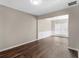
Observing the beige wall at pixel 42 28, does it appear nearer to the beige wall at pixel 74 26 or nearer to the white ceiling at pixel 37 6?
the white ceiling at pixel 37 6

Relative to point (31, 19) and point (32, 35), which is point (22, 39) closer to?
point (32, 35)

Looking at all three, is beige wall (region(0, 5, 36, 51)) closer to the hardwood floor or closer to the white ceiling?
the white ceiling

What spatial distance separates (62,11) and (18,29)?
3.16 m

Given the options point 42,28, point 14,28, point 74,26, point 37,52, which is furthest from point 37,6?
point 42,28

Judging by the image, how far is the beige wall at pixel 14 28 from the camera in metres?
3.67

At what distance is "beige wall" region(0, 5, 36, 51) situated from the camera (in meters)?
3.67

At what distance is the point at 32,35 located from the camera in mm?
6086

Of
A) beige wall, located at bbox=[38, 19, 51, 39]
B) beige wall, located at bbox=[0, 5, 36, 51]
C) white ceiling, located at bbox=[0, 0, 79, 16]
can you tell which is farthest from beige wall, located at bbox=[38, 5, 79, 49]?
beige wall, located at bbox=[38, 19, 51, 39]

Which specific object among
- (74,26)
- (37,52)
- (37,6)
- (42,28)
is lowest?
(37,52)

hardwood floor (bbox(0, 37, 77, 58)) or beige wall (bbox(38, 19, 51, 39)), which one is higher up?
beige wall (bbox(38, 19, 51, 39))

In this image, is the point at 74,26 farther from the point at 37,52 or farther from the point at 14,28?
the point at 14,28

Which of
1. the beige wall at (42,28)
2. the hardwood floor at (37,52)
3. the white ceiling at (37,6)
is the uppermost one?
the white ceiling at (37,6)

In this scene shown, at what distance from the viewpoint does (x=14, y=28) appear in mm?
4312

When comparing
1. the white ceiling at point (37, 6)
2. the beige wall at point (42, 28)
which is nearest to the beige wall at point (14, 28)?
the white ceiling at point (37, 6)
